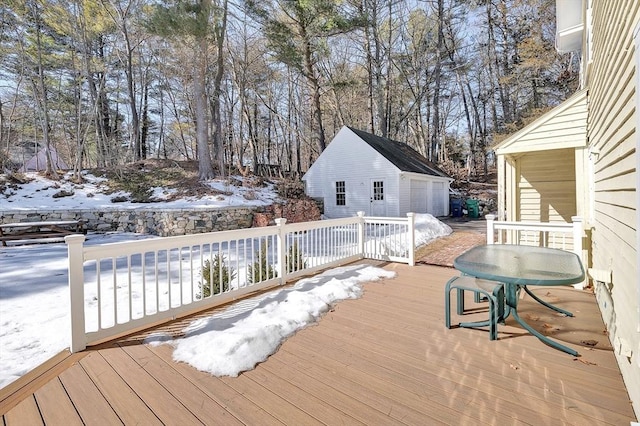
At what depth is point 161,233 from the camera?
406 inches

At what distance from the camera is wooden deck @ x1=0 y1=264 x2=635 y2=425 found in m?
1.70

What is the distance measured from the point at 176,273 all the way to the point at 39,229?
24.9 feet

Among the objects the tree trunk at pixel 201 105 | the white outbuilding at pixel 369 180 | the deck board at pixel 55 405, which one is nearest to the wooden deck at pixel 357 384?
the deck board at pixel 55 405

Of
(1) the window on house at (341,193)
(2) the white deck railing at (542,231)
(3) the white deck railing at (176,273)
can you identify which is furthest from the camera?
(1) the window on house at (341,193)

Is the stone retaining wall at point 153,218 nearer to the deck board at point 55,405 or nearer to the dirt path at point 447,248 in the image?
the dirt path at point 447,248

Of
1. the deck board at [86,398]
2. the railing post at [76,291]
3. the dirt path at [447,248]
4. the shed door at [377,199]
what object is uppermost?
the shed door at [377,199]

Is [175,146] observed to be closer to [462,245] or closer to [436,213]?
[436,213]

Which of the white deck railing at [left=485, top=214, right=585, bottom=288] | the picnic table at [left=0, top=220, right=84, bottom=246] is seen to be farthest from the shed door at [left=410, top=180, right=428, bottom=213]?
the picnic table at [left=0, top=220, right=84, bottom=246]

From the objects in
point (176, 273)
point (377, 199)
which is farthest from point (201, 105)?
point (176, 273)

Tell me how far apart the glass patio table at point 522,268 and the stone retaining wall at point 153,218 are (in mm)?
8802

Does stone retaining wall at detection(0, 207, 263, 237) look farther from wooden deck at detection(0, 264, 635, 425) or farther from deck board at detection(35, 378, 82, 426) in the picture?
deck board at detection(35, 378, 82, 426)

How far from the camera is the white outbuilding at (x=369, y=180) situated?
42.3ft

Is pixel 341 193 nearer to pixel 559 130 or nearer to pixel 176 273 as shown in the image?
pixel 176 273

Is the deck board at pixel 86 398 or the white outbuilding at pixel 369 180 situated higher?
the white outbuilding at pixel 369 180
